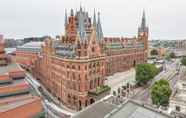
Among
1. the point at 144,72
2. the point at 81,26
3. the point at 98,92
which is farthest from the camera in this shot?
the point at 144,72

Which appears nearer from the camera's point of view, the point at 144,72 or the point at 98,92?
the point at 98,92

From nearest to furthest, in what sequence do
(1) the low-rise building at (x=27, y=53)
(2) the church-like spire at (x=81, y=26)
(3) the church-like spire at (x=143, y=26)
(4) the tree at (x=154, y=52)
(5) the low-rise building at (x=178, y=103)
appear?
1. (5) the low-rise building at (x=178, y=103)
2. (2) the church-like spire at (x=81, y=26)
3. (1) the low-rise building at (x=27, y=53)
4. (3) the church-like spire at (x=143, y=26)
5. (4) the tree at (x=154, y=52)

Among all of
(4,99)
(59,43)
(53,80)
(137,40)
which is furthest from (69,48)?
(137,40)

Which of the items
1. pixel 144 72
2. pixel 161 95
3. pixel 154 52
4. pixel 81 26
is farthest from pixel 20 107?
pixel 154 52

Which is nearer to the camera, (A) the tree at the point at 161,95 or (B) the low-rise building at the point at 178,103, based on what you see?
(B) the low-rise building at the point at 178,103

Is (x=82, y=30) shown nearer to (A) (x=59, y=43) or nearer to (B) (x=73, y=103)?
(A) (x=59, y=43)

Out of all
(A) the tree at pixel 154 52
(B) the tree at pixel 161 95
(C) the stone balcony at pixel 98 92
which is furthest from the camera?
(A) the tree at pixel 154 52

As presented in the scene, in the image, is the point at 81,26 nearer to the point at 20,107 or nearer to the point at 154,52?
the point at 20,107

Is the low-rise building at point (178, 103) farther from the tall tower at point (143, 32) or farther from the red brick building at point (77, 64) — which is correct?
the tall tower at point (143, 32)

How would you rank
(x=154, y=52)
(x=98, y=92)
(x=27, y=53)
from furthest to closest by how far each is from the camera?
(x=154, y=52)
(x=27, y=53)
(x=98, y=92)

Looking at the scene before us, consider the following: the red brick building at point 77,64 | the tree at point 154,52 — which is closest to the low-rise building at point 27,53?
the red brick building at point 77,64

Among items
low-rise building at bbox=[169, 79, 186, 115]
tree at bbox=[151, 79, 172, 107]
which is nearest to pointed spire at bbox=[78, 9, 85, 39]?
tree at bbox=[151, 79, 172, 107]

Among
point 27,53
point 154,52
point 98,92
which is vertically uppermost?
point 27,53

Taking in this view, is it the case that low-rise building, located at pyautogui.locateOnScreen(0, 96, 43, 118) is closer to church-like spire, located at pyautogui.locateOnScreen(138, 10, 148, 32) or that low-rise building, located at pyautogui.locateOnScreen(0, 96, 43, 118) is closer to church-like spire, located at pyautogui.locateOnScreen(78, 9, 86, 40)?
church-like spire, located at pyautogui.locateOnScreen(78, 9, 86, 40)
